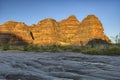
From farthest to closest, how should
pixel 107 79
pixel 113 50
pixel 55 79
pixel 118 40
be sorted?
pixel 118 40, pixel 113 50, pixel 107 79, pixel 55 79

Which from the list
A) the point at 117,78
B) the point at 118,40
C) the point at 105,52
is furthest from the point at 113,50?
the point at 117,78

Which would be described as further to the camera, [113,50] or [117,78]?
[113,50]

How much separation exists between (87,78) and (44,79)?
6.09 ft

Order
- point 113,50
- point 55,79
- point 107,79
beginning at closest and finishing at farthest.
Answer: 1. point 55,79
2. point 107,79
3. point 113,50

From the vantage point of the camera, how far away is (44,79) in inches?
427

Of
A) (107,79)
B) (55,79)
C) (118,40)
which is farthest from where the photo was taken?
(118,40)

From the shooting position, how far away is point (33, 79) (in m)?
10.9

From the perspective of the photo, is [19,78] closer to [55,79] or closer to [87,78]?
[55,79]

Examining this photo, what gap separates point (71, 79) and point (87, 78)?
81 cm

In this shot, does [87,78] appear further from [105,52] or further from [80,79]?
[105,52]

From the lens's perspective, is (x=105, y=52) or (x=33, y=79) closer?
(x=33, y=79)

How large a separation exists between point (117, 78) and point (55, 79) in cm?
283

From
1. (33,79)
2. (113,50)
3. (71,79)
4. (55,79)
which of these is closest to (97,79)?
(71,79)

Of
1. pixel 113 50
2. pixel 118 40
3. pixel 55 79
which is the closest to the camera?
pixel 55 79
